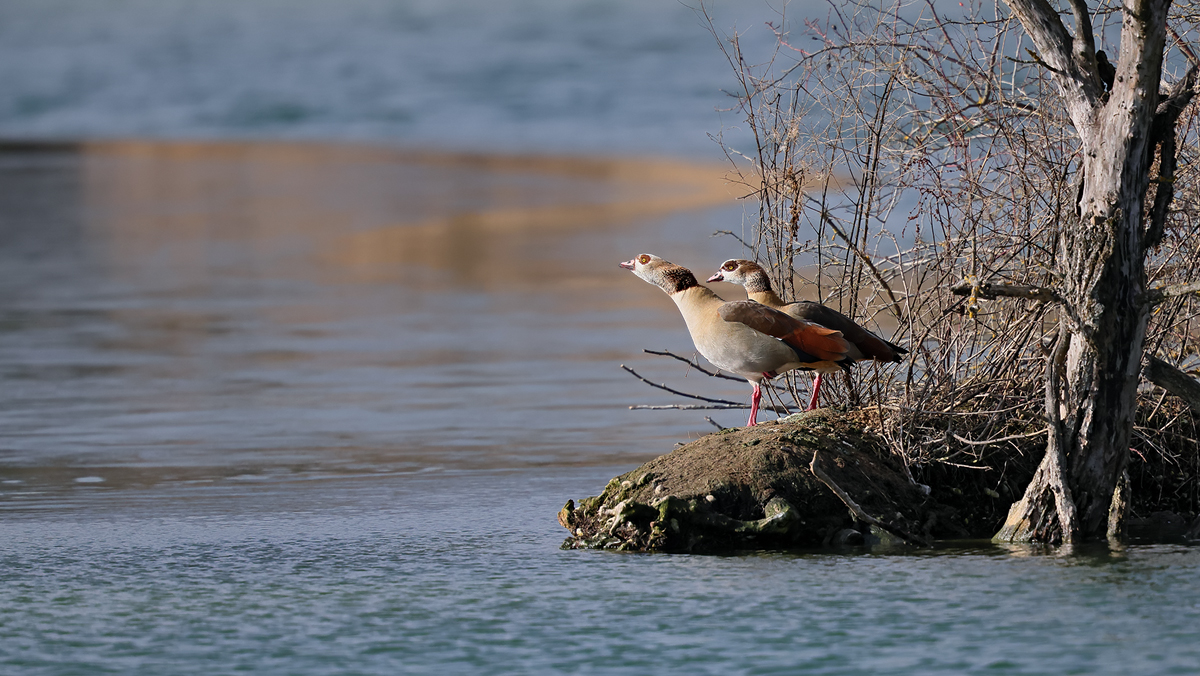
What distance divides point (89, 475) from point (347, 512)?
7.50 ft

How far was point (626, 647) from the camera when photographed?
6246 millimetres

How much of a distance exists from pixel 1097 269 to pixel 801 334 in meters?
1.40

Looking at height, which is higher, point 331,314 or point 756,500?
point 331,314

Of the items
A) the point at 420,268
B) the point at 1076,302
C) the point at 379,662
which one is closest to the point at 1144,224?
the point at 1076,302

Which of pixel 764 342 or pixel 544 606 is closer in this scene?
pixel 544 606

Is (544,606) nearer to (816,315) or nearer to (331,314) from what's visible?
(816,315)

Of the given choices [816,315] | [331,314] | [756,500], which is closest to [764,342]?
[816,315]

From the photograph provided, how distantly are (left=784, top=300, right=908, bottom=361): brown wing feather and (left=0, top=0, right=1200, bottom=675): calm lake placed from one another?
1.00 m

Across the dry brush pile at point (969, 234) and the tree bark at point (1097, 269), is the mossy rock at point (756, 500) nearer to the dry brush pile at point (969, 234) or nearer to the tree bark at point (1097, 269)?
the dry brush pile at point (969, 234)

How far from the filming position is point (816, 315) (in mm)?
8242

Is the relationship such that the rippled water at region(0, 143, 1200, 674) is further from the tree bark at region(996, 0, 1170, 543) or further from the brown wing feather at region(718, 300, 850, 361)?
the brown wing feather at region(718, 300, 850, 361)

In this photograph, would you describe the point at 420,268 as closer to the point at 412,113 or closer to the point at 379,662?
the point at 379,662

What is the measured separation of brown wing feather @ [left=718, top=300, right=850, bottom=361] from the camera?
7.93 meters

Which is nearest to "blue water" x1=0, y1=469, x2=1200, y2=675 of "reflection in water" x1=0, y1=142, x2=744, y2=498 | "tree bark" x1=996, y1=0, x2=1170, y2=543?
"tree bark" x1=996, y1=0, x2=1170, y2=543
